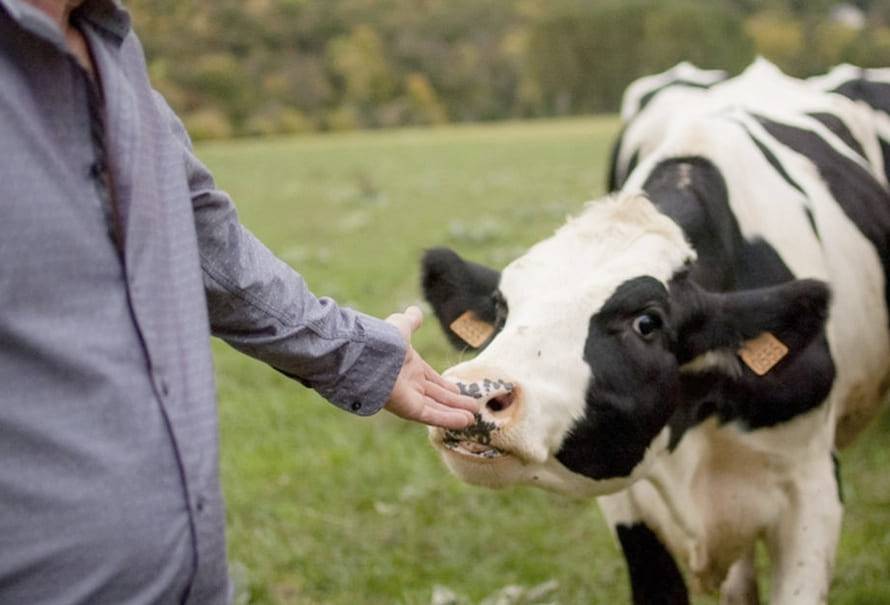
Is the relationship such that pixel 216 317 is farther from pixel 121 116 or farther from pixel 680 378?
pixel 680 378

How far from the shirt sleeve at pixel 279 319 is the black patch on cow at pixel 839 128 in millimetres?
3178

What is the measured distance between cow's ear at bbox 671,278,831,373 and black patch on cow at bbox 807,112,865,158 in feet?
5.76

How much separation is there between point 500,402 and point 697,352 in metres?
0.82

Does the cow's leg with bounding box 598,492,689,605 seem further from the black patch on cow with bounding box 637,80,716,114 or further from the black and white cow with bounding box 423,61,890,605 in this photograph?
the black patch on cow with bounding box 637,80,716,114

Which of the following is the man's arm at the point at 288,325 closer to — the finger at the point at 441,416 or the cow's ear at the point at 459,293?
the finger at the point at 441,416

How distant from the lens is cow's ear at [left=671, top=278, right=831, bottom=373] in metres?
3.14

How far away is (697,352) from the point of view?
321 centimetres

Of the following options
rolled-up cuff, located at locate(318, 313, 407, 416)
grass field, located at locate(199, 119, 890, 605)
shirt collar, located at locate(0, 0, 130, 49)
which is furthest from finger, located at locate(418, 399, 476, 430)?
grass field, located at locate(199, 119, 890, 605)

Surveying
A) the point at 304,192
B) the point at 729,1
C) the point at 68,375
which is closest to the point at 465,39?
the point at 729,1

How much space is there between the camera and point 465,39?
152 ft

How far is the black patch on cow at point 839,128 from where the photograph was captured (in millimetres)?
4727

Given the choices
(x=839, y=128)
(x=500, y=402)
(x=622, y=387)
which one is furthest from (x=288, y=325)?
(x=839, y=128)

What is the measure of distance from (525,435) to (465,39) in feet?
148

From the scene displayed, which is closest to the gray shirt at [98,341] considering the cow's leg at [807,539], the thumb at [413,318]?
the thumb at [413,318]
